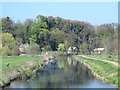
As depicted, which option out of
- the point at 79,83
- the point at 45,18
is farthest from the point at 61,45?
the point at 79,83

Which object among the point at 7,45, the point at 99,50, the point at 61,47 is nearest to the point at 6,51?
the point at 7,45

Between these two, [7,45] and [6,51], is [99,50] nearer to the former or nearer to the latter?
[7,45]

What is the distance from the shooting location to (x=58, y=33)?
55.4 meters

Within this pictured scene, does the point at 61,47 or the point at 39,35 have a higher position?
the point at 39,35

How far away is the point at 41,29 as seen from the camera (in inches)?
2179

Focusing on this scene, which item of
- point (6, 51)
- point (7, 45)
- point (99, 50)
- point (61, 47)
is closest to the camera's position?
point (6, 51)

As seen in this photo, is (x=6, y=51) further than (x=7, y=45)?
No

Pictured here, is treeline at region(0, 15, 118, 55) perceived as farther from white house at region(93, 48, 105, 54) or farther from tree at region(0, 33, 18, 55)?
tree at region(0, 33, 18, 55)

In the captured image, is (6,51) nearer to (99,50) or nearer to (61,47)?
(61,47)

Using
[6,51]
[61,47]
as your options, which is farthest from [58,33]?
[6,51]

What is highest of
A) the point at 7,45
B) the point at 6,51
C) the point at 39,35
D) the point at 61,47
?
the point at 39,35

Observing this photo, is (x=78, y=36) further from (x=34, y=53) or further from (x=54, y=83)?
(x=54, y=83)

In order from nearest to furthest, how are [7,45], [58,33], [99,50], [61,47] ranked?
[7,45] < [99,50] < [61,47] < [58,33]

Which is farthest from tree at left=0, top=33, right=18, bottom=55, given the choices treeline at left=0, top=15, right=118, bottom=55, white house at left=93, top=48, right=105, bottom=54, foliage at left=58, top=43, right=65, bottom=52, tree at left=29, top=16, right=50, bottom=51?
white house at left=93, top=48, right=105, bottom=54
